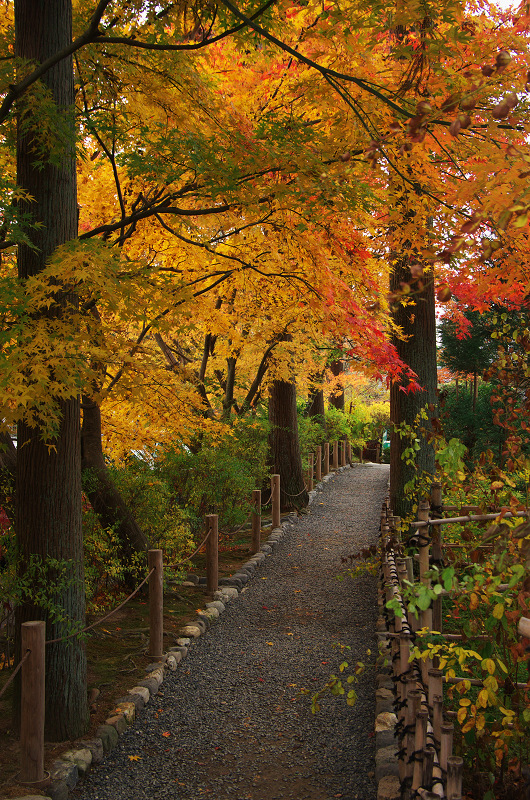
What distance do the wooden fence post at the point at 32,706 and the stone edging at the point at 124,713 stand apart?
0.39ft

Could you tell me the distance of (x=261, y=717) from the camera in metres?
4.68

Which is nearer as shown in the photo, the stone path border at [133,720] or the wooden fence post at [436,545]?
the stone path border at [133,720]

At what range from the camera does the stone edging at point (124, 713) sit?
3.64 metres

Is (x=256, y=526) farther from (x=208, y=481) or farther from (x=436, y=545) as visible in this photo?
(x=436, y=545)

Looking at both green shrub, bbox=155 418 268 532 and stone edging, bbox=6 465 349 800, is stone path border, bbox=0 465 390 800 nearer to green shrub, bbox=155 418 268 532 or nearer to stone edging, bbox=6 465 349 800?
stone edging, bbox=6 465 349 800

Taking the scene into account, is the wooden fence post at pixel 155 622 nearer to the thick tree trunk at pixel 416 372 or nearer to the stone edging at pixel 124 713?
the stone edging at pixel 124 713

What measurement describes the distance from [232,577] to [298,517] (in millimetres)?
4751

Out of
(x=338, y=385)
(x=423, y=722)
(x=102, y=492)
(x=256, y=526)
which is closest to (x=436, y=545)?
(x=423, y=722)

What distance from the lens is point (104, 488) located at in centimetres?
663

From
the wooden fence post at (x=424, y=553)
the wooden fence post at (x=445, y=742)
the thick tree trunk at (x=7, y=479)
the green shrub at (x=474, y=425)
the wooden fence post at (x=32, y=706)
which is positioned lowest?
the wooden fence post at (x=32, y=706)

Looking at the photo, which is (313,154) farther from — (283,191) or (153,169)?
(153,169)

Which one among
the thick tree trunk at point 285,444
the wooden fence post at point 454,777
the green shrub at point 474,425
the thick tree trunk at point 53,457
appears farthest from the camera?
the green shrub at point 474,425

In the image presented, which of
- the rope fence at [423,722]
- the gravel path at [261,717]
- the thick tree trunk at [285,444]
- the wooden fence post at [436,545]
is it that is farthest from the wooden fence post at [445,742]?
the thick tree trunk at [285,444]

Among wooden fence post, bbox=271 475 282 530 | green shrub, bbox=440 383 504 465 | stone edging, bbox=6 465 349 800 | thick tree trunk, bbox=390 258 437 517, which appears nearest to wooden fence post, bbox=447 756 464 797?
stone edging, bbox=6 465 349 800
